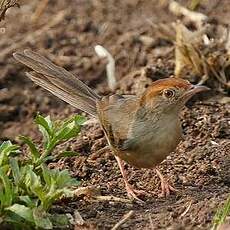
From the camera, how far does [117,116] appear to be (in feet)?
20.9

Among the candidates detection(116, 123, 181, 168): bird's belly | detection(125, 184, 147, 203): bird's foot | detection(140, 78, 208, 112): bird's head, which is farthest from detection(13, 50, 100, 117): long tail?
detection(125, 184, 147, 203): bird's foot

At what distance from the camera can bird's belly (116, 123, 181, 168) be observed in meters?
5.83

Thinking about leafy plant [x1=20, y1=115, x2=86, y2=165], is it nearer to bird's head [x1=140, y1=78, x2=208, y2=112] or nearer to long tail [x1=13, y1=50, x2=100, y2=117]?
bird's head [x1=140, y1=78, x2=208, y2=112]

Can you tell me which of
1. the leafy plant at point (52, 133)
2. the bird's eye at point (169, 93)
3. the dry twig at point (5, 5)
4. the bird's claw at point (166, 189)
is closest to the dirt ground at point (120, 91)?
the bird's claw at point (166, 189)

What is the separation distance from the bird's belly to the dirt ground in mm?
285

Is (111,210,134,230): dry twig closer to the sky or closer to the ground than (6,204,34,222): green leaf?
closer to the ground

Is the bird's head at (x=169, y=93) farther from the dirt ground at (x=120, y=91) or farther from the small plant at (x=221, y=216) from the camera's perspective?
the small plant at (x=221, y=216)

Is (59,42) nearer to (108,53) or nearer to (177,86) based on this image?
(108,53)

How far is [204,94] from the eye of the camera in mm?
7598

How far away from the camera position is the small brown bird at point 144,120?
5867 millimetres

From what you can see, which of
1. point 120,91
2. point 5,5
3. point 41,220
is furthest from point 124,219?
point 120,91

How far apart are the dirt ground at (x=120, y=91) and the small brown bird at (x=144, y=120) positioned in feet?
0.88

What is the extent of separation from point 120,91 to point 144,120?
187 cm

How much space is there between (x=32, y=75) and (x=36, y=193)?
6.68ft
